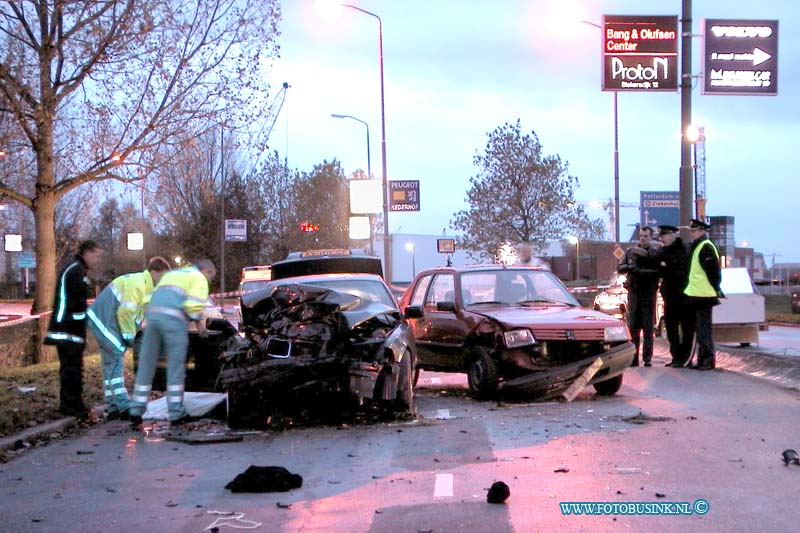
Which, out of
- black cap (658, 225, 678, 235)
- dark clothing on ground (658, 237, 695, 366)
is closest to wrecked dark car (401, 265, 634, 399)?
dark clothing on ground (658, 237, 695, 366)

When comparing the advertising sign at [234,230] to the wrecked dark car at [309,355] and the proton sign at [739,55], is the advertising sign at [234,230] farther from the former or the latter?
the wrecked dark car at [309,355]

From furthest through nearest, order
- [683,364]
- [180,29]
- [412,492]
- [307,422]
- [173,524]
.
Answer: [180,29] → [683,364] → [307,422] → [412,492] → [173,524]

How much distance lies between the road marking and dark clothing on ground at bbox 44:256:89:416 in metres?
4.90

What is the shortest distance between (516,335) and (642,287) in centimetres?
401

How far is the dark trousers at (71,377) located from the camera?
9.59 metres

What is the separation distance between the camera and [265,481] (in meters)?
6.27

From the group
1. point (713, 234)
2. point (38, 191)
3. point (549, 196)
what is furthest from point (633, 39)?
point (713, 234)

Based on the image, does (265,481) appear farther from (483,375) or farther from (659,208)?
(659,208)

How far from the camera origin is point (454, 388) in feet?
40.1

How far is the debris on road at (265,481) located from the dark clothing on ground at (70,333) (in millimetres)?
3934

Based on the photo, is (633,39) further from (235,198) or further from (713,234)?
(713,234)

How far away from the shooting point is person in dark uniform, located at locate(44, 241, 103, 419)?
9586mm

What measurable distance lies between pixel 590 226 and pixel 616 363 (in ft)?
125

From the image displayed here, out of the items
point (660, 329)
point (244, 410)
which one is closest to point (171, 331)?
point (244, 410)
